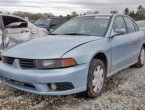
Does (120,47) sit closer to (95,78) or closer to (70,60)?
(95,78)

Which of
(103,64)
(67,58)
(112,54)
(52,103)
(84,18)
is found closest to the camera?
(67,58)

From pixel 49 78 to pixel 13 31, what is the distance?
354 centimetres

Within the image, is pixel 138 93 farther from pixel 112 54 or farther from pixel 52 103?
pixel 52 103

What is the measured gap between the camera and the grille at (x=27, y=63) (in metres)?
4.09

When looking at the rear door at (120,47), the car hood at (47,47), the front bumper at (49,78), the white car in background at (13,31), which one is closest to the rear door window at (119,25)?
the rear door at (120,47)

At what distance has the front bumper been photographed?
395 cm

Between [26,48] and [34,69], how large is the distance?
57cm

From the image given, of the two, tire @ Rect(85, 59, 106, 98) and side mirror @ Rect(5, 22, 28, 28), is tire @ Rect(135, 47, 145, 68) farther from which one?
side mirror @ Rect(5, 22, 28, 28)

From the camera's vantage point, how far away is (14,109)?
4.09 meters

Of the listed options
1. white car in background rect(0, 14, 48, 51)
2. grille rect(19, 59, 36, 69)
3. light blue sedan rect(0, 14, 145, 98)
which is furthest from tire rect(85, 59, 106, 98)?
white car in background rect(0, 14, 48, 51)

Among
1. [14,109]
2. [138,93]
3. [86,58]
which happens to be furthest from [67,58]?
[138,93]

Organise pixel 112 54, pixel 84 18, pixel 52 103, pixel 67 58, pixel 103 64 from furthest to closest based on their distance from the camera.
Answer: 1. pixel 84 18
2. pixel 112 54
3. pixel 103 64
4. pixel 52 103
5. pixel 67 58

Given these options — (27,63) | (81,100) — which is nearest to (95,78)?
(81,100)

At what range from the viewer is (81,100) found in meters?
4.51
